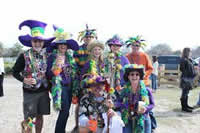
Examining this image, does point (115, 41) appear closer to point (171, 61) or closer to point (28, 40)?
point (28, 40)

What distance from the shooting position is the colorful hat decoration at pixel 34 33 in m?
3.50

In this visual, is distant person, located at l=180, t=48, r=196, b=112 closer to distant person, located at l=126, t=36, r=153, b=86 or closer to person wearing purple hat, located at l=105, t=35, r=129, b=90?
distant person, located at l=126, t=36, r=153, b=86

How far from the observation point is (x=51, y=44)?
12.2 feet

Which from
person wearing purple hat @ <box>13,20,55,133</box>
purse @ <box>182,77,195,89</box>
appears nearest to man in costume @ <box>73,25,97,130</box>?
person wearing purple hat @ <box>13,20,55,133</box>

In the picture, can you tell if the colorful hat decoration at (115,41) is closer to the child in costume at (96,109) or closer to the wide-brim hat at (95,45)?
the wide-brim hat at (95,45)

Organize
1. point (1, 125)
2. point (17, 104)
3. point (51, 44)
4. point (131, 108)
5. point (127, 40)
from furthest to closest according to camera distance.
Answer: point (17, 104) < point (1, 125) < point (127, 40) < point (51, 44) < point (131, 108)

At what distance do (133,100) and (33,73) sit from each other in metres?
1.53

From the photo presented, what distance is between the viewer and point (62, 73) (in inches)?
143

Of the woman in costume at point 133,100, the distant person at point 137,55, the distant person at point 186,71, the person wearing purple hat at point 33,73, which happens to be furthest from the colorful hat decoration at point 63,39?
the distant person at point 186,71

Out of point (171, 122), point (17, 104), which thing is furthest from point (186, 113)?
point (17, 104)

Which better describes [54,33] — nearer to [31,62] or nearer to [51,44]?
[51,44]

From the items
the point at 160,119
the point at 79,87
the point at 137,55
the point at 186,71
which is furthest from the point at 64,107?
the point at 186,71

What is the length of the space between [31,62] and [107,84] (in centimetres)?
117

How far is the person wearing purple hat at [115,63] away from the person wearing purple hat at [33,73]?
41.0 inches
